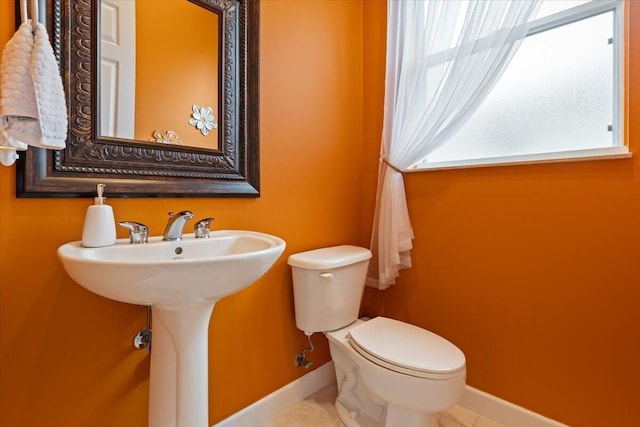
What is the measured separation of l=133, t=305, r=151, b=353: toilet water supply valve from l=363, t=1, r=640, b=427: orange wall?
122cm

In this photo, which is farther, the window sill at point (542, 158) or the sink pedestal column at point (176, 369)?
the window sill at point (542, 158)

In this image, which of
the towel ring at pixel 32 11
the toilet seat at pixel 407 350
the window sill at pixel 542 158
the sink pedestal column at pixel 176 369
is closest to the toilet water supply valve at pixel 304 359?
the toilet seat at pixel 407 350

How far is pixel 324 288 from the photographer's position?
142 centimetres

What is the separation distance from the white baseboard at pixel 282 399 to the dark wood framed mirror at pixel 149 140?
92cm

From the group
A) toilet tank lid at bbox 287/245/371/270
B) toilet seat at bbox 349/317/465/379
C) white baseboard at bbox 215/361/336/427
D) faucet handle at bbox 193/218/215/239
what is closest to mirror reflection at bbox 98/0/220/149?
faucet handle at bbox 193/218/215/239

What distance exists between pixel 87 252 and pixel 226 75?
0.82m

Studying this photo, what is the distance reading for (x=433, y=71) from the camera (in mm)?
1602

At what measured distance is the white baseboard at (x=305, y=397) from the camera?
1.33 metres

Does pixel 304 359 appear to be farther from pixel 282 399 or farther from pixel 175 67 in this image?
pixel 175 67

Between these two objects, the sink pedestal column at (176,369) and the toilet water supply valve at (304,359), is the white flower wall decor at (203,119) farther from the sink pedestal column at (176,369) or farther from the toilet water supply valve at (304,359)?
the toilet water supply valve at (304,359)

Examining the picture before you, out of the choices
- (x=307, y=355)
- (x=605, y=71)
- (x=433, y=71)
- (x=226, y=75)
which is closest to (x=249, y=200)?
(x=226, y=75)

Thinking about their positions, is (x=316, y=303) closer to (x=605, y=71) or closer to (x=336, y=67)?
(x=336, y=67)

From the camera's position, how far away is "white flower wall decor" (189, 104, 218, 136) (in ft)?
3.99

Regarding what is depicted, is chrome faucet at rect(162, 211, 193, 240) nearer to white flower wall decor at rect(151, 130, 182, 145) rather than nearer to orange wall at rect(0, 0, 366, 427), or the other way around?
orange wall at rect(0, 0, 366, 427)
